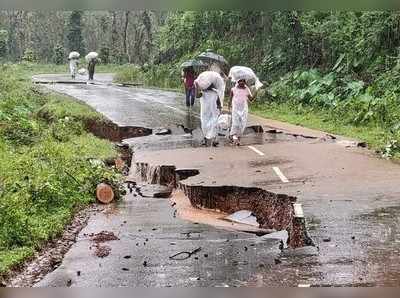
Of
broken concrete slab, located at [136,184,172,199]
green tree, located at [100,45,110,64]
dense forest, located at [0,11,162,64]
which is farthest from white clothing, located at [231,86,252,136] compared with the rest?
green tree, located at [100,45,110,64]

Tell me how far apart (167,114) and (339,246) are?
11.6 m

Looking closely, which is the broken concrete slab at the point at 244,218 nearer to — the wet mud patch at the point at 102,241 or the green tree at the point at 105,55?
the wet mud patch at the point at 102,241

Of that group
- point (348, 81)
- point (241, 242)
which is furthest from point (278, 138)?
point (241, 242)

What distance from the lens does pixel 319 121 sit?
14797mm

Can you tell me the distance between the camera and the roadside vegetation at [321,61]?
13.5 m

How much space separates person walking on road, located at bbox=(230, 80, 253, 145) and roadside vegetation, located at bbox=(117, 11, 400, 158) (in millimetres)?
1785

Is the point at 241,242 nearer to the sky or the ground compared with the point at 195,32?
nearer to the ground

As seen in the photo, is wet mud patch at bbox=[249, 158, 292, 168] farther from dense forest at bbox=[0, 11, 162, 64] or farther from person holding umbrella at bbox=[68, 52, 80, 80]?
dense forest at bbox=[0, 11, 162, 64]

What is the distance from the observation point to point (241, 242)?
20.0ft

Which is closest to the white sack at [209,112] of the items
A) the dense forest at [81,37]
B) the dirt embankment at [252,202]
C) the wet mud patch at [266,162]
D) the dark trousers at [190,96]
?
the wet mud patch at [266,162]

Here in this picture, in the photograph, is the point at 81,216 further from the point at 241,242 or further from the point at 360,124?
the point at 360,124

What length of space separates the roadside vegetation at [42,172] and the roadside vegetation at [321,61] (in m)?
4.60

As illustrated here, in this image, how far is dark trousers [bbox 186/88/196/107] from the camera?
58.2 feet
